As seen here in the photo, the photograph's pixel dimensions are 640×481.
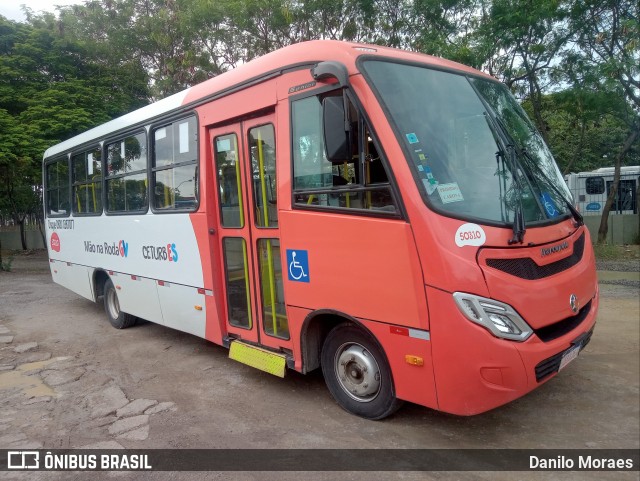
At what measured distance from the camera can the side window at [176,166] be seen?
5332 millimetres

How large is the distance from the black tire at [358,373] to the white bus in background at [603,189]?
1536cm

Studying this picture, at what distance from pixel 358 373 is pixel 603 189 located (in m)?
17.0

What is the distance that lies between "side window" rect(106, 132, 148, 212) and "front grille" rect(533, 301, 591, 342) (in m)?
4.87

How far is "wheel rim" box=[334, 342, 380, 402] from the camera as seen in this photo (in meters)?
3.80

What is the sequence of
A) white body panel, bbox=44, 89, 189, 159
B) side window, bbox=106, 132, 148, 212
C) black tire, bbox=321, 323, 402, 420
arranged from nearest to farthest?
black tire, bbox=321, 323, 402, 420 → white body panel, bbox=44, 89, 189, 159 → side window, bbox=106, 132, 148, 212

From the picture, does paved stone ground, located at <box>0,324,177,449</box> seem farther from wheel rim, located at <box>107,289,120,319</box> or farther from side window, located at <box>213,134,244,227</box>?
side window, located at <box>213,134,244,227</box>

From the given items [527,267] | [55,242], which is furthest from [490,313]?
[55,242]

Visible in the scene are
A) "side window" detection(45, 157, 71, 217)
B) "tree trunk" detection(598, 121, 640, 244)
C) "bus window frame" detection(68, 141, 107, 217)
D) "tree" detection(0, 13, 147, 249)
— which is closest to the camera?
"bus window frame" detection(68, 141, 107, 217)

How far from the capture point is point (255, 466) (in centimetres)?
339

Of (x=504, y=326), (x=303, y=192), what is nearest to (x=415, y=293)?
(x=504, y=326)

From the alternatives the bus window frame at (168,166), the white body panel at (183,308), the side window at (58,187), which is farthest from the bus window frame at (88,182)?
the white body panel at (183,308)

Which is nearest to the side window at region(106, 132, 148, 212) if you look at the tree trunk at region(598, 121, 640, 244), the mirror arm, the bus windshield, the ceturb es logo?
the ceturb es logo

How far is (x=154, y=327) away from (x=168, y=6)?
11406 mm

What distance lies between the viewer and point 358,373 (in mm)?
3926
